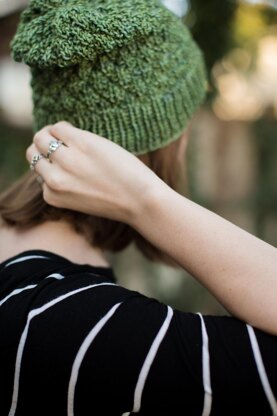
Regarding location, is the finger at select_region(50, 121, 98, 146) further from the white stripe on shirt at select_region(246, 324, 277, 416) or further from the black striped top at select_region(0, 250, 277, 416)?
the white stripe on shirt at select_region(246, 324, 277, 416)

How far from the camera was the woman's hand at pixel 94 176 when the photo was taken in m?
Answer: 0.88

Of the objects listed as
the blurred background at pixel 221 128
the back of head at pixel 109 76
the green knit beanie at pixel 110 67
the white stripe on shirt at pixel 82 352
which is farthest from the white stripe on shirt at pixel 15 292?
the blurred background at pixel 221 128

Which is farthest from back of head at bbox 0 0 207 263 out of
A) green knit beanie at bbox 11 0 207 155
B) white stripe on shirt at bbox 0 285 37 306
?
white stripe on shirt at bbox 0 285 37 306

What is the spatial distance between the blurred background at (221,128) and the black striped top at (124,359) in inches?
65.7

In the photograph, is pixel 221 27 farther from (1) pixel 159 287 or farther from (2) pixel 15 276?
(2) pixel 15 276

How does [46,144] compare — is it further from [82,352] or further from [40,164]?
[82,352]

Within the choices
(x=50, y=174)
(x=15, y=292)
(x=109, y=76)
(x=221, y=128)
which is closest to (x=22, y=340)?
(x=15, y=292)

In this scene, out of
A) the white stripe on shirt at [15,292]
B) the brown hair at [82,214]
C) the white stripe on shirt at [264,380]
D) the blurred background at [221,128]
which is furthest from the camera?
the blurred background at [221,128]

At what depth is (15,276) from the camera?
0.89 m

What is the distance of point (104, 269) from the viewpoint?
1125 millimetres

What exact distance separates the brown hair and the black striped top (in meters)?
0.29

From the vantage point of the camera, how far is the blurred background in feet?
8.48

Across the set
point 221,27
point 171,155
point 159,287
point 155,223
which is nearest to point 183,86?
point 171,155

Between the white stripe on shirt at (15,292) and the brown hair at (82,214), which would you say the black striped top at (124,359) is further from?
the brown hair at (82,214)
